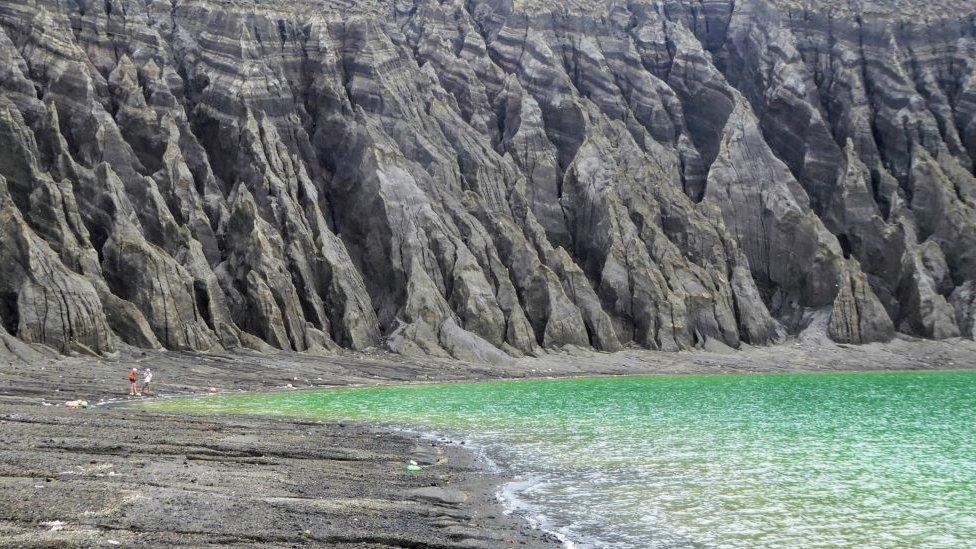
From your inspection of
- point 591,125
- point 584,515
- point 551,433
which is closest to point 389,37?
point 591,125

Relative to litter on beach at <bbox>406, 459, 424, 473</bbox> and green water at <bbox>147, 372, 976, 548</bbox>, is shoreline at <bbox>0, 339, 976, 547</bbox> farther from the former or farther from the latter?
green water at <bbox>147, 372, 976, 548</bbox>

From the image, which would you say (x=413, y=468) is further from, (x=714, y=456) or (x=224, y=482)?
(x=714, y=456)

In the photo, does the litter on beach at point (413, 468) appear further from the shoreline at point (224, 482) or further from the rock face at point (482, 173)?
the rock face at point (482, 173)

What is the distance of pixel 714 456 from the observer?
23031 millimetres

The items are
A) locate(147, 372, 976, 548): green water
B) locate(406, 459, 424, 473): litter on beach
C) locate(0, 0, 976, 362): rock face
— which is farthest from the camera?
locate(0, 0, 976, 362): rock face

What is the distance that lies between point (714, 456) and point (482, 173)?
201 ft

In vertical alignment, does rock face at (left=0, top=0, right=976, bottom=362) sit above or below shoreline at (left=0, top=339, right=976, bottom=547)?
above

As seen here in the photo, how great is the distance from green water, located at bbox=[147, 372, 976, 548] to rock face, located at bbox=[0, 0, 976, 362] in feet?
60.4

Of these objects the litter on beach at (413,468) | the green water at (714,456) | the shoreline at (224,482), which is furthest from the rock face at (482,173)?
the litter on beach at (413,468)

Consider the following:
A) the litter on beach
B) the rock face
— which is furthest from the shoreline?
the rock face

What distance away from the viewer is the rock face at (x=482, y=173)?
2371 inches

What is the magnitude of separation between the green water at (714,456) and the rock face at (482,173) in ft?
60.4

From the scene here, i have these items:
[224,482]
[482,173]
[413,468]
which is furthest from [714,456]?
[482,173]

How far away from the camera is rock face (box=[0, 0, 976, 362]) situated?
60.2 meters
